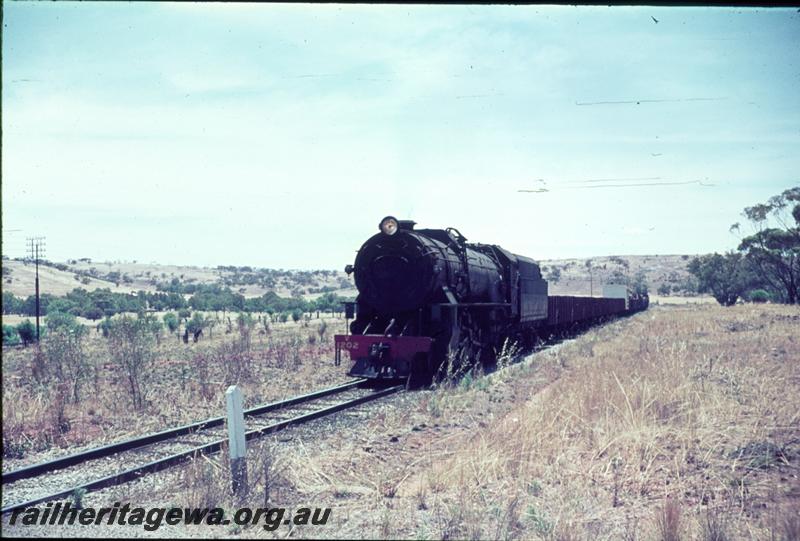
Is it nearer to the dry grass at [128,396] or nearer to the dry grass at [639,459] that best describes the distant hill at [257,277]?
the dry grass at [128,396]

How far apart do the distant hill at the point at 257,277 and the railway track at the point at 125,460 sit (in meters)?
59.4

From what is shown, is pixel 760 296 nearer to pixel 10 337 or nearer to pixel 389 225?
pixel 389 225

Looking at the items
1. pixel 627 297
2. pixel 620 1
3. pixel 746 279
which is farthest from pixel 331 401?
pixel 746 279

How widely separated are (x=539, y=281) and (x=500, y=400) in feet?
40.3

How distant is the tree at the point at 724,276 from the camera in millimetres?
79875

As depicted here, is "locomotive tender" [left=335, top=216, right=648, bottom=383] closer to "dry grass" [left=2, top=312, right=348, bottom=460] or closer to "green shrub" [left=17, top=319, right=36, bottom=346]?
"dry grass" [left=2, top=312, right=348, bottom=460]

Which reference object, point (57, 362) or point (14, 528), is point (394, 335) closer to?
point (57, 362)

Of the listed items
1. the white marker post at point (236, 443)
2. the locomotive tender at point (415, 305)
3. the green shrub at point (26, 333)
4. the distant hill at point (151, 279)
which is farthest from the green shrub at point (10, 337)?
the distant hill at point (151, 279)

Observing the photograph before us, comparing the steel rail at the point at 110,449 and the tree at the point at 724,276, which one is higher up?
the tree at the point at 724,276

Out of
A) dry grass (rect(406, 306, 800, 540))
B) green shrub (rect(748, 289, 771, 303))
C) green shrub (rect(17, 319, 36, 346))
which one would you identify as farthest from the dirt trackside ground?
green shrub (rect(748, 289, 771, 303))

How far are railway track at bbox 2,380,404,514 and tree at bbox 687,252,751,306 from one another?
260ft

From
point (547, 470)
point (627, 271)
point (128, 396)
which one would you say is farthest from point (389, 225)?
point (627, 271)

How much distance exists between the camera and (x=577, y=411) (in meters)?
8.92

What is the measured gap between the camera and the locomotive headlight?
1440 centimetres
